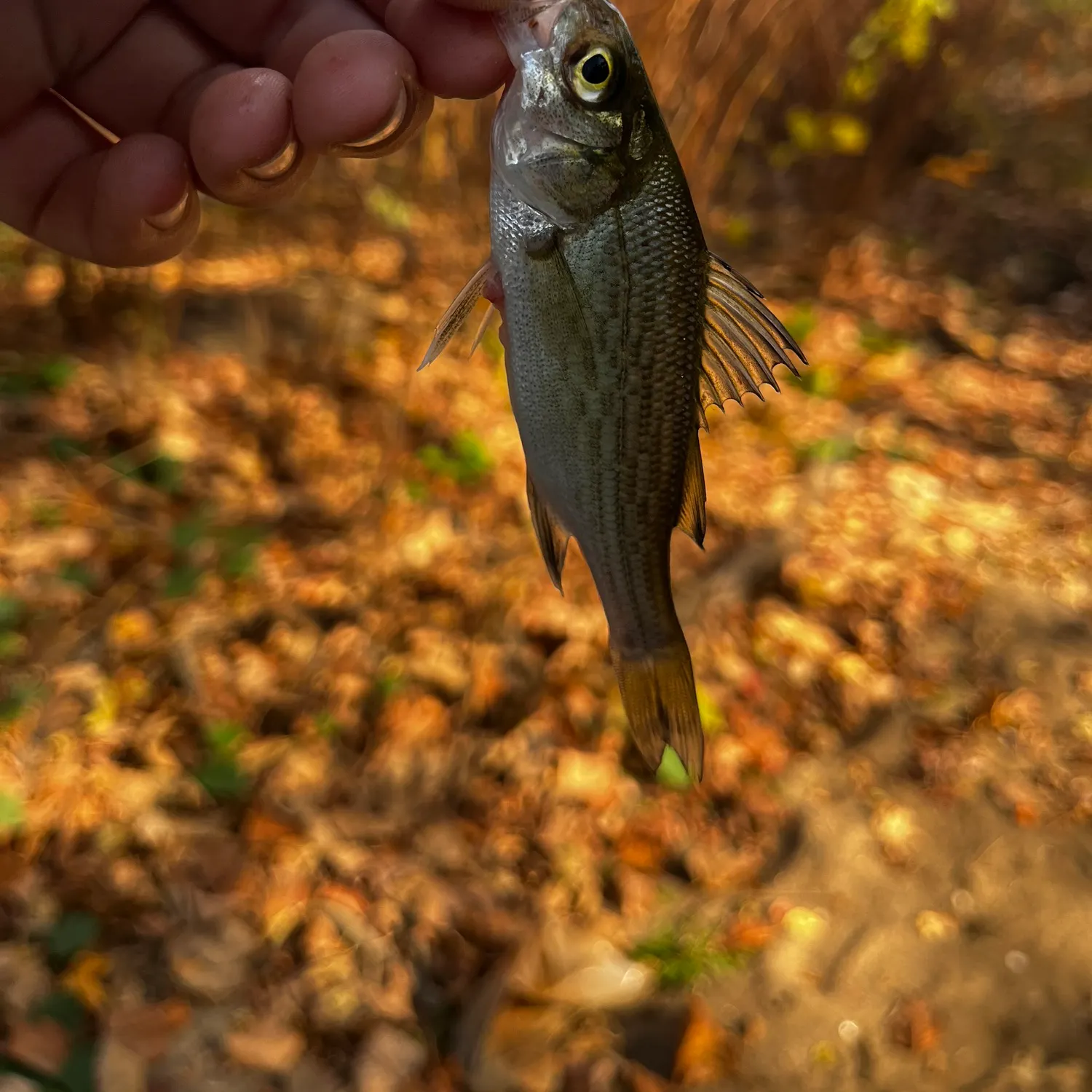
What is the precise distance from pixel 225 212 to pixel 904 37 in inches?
175

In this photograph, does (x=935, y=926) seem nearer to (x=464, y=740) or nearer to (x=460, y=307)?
(x=464, y=740)

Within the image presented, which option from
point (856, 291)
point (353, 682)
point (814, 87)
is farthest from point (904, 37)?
point (353, 682)

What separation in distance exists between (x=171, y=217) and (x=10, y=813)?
7.30 feet

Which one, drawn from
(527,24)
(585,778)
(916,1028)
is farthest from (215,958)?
(527,24)

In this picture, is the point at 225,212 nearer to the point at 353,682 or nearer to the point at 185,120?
the point at 353,682

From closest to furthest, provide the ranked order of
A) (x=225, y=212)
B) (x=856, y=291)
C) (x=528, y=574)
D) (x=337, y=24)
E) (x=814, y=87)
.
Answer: (x=337, y=24) < (x=528, y=574) < (x=225, y=212) < (x=814, y=87) < (x=856, y=291)

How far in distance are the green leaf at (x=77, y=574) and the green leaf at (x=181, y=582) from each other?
31 centimetres

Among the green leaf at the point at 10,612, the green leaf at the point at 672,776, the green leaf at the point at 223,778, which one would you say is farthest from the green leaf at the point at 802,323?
the green leaf at the point at 10,612

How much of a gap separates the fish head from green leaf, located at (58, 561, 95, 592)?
3079 millimetres

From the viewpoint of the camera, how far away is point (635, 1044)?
287 cm

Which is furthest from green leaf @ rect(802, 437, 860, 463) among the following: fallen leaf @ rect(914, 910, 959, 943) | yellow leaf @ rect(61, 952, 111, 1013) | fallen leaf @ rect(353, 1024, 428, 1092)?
yellow leaf @ rect(61, 952, 111, 1013)

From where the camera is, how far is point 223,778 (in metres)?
3.27

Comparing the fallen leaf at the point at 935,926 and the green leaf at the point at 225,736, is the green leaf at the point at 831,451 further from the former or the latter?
the green leaf at the point at 225,736

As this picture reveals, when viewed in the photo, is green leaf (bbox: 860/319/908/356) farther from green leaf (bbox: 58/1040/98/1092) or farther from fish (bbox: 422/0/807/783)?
green leaf (bbox: 58/1040/98/1092)
